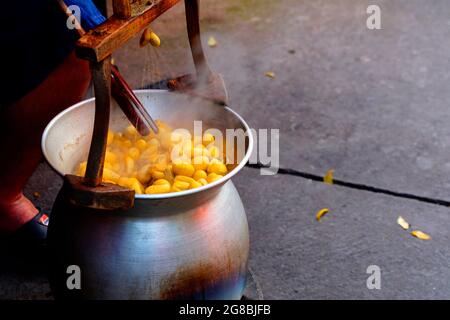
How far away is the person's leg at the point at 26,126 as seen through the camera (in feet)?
7.97

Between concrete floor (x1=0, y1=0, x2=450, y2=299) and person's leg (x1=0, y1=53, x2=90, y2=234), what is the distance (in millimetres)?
313

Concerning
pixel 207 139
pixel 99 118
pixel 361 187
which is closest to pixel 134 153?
pixel 207 139

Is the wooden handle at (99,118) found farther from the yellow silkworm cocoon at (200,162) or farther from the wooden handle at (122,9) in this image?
the yellow silkworm cocoon at (200,162)

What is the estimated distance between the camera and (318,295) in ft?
8.62

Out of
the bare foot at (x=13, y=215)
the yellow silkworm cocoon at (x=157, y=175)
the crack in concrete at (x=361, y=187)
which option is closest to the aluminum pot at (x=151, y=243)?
the yellow silkworm cocoon at (x=157, y=175)

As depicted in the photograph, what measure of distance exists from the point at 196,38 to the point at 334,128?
187 centimetres

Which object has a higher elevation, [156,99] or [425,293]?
[156,99]

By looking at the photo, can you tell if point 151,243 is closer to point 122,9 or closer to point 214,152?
point 214,152

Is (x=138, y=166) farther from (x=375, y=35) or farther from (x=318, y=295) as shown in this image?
(x=375, y=35)

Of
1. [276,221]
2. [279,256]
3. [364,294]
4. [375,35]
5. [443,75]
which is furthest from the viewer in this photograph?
[375,35]

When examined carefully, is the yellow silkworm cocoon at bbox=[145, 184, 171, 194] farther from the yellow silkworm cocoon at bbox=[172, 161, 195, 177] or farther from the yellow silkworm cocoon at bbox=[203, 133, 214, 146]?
the yellow silkworm cocoon at bbox=[203, 133, 214, 146]

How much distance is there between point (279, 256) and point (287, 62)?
206cm

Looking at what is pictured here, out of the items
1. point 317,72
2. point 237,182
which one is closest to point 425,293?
point 237,182

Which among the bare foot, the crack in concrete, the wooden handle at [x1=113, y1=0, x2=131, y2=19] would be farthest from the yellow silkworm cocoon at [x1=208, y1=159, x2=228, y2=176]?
the crack in concrete
